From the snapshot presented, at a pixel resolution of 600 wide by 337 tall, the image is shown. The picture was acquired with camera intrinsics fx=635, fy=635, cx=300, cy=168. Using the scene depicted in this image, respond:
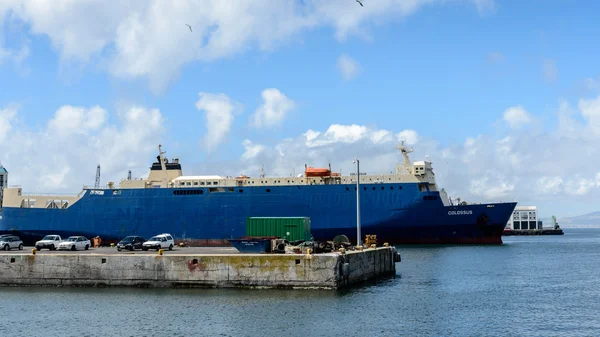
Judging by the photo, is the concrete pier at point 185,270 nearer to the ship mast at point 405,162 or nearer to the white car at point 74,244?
the white car at point 74,244

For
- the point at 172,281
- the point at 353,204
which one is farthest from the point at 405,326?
the point at 353,204

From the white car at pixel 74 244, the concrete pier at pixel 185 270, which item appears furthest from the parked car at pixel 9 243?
the concrete pier at pixel 185 270

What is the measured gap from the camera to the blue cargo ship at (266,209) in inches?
2677

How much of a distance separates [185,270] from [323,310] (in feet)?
29.5

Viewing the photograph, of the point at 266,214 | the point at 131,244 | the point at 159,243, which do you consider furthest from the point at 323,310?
the point at 266,214

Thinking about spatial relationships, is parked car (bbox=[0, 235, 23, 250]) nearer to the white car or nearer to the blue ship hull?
the white car

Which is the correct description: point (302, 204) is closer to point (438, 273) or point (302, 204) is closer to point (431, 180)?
point (431, 180)

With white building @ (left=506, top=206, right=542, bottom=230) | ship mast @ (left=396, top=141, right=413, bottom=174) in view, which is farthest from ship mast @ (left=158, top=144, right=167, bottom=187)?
white building @ (left=506, top=206, right=542, bottom=230)

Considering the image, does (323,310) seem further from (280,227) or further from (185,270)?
(280,227)

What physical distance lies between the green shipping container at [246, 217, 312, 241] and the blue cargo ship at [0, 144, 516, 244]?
27.5 m

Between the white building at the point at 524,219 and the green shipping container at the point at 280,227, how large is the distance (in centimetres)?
14188

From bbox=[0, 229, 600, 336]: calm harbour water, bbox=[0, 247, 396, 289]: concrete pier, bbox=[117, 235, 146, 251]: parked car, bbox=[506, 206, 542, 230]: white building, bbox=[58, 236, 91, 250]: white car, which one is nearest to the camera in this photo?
bbox=[0, 229, 600, 336]: calm harbour water

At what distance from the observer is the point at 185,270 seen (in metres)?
33.0

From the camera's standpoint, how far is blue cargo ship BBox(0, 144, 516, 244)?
68.0m
